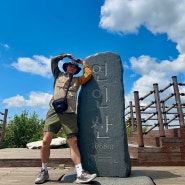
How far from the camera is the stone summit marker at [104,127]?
9.25 ft

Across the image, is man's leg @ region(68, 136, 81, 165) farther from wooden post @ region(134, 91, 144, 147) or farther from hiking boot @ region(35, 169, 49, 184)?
wooden post @ region(134, 91, 144, 147)

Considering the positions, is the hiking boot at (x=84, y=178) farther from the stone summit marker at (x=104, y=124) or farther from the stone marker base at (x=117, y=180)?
the stone summit marker at (x=104, y=124)

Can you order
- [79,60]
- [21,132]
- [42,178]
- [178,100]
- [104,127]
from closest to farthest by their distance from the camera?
1. [42,178]
2. [104,127]
3. [79,60]
4. [178,100]
5. [21,132]

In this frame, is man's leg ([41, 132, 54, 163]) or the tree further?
the tree

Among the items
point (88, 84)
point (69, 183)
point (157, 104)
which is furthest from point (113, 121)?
point (157, 104)

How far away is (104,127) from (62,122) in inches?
20.7

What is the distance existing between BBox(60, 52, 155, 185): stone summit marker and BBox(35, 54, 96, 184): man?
181mm

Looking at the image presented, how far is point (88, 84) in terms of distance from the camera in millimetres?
3090

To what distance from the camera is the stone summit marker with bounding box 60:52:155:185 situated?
9.25 ft

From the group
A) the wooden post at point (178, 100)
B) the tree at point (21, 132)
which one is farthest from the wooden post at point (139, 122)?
the tree at point (21, 132)

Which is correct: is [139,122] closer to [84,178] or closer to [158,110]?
[158,110]

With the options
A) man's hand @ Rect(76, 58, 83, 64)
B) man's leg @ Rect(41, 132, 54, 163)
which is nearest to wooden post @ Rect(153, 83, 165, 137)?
man's hand @ Rect(76, 58, 83, 64)

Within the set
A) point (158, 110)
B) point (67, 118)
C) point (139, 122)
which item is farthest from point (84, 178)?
point (158, 110)

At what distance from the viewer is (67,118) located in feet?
8.97
